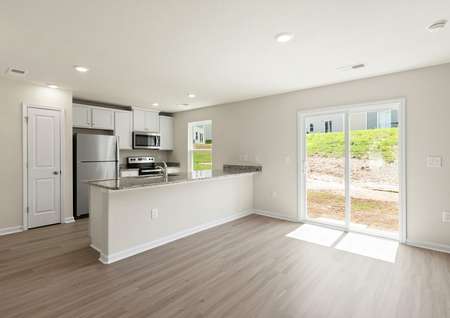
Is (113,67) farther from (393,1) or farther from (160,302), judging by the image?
(393,1)

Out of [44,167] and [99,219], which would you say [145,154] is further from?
[99,219]

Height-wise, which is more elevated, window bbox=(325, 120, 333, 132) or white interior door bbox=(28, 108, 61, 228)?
window bbox=(325, 120, 333, 132)

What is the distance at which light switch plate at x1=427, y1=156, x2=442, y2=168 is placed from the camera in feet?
10.2

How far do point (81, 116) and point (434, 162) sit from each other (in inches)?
236

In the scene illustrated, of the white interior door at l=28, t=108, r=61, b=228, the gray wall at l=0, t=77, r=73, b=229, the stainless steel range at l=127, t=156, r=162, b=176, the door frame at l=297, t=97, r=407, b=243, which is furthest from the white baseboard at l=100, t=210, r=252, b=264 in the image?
the stainless steel range at l=127, t=156, r=162, b=176

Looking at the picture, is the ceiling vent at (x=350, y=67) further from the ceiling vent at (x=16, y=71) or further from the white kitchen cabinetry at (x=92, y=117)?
the white kitchen cabinetry at (x=92, y=117)

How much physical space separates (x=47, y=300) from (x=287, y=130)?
402cm

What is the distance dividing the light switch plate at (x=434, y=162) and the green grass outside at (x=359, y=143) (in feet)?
1.32

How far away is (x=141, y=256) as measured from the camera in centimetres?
296

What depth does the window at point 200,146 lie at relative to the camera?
19.5ft

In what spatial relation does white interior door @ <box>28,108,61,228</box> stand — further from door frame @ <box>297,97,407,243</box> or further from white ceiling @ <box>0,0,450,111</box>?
door frame @ <box>297,97,407,243</box>

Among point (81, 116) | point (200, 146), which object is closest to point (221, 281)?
point (200, 146)

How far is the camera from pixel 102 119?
5230mm

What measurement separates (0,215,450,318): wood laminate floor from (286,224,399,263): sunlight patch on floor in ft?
0.47
